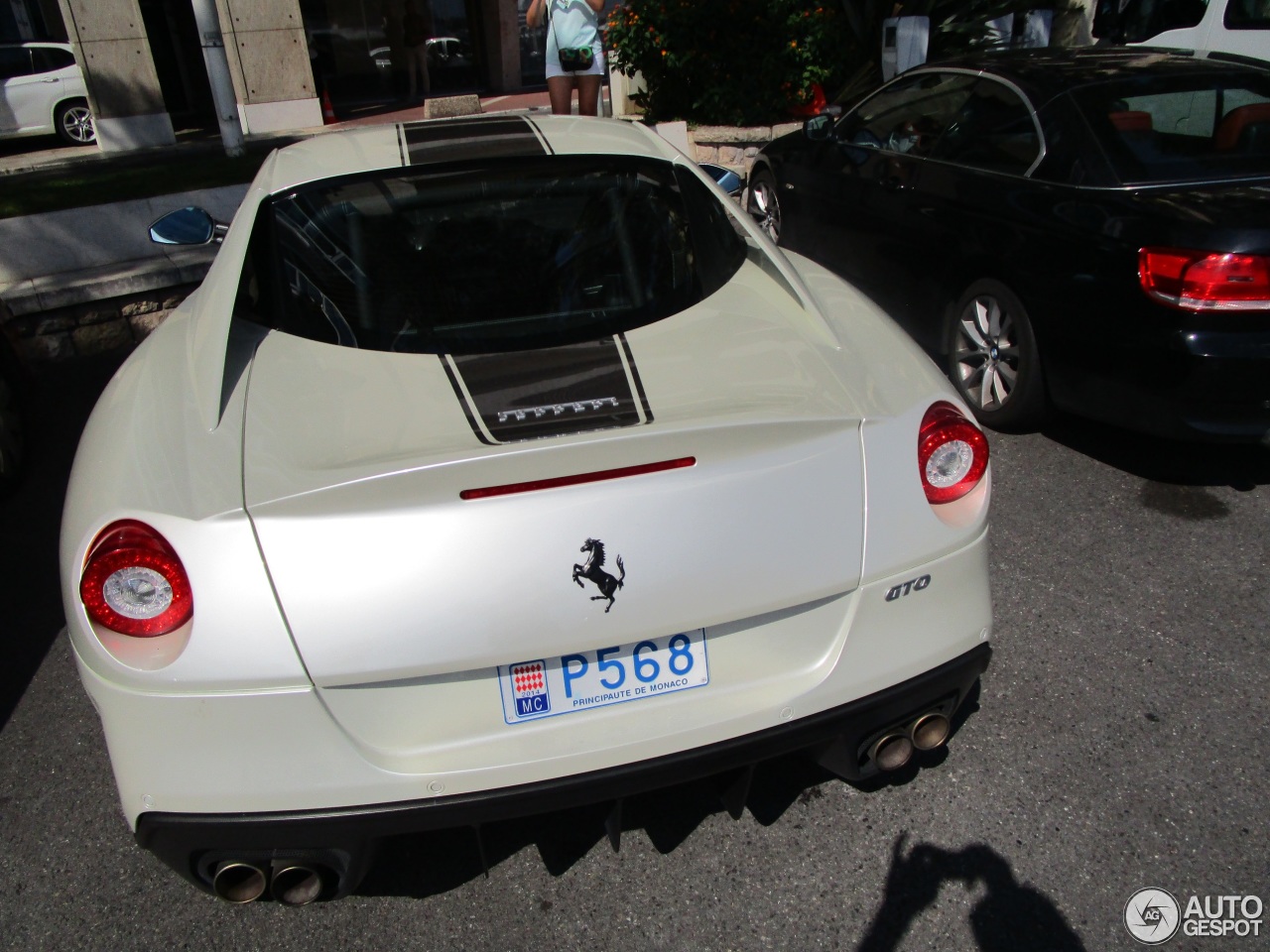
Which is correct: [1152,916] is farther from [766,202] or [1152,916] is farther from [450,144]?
[766,202]

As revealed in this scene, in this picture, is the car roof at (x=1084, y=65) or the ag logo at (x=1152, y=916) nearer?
the ag logo at (x=1152, y=916)

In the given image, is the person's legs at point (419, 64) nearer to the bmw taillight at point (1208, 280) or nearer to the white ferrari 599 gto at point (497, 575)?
the bmw taillight at point (1208, 280)

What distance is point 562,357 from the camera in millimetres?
2156

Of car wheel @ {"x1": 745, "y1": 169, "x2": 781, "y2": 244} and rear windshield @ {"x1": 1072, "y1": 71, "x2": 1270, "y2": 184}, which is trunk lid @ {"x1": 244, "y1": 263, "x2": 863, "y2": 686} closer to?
rear windshield @ {"x1": 1072, "y1": 71, "x2": 1270, "y2": 184}

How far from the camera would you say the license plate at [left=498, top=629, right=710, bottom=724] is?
1743 mm

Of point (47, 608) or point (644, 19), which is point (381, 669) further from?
point (644, 19)

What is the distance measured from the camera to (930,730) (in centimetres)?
208

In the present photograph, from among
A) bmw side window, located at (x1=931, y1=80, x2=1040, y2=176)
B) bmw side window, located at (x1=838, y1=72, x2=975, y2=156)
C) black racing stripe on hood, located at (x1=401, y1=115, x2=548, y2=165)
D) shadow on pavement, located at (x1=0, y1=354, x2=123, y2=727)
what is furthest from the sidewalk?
black racing stripe on hood, located at (x1=401, y1=115, x2=548, y2=165)

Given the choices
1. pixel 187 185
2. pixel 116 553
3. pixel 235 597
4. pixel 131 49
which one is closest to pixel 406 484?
pixel 235 597

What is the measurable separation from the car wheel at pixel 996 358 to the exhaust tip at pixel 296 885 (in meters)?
3.33

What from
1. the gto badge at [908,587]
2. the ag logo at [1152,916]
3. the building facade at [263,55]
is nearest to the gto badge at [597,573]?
the gto badge at [908,587]

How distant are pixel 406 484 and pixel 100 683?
0.66 meters

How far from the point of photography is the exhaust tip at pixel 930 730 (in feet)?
6.78

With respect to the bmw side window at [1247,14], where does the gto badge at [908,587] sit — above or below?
below
